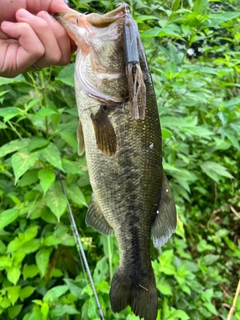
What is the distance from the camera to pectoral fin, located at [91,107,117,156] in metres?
1.03

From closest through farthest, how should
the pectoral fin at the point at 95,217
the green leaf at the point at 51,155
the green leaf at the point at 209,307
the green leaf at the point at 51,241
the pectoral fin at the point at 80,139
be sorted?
the pectoral fin at the point at 80,139
the pectoral fin at the point at 95,217
the green leaf at the point at 51,155
the green leaf at the point at 51,241
the green leaf at the point at 209,307

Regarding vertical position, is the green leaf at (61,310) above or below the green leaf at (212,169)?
above

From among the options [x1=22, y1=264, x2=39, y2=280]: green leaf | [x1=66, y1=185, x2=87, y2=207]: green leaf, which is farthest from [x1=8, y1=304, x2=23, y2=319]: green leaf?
[x1=66, y1=185, x2=87, y2=207]: green leaf

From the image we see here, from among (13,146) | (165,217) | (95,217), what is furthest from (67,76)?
(165,217)

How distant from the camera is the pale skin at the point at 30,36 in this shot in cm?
94

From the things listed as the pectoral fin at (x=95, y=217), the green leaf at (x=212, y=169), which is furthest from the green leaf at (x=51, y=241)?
the green leaf at (x=212, y=169)

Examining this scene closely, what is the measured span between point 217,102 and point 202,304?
1.32 meters

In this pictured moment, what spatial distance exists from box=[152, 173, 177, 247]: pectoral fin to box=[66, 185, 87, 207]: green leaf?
461 millimetres

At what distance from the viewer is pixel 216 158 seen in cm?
285

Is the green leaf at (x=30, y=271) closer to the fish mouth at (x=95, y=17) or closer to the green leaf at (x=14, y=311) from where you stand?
the green leaf at (x=14, y=311)

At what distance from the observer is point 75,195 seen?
1.60m

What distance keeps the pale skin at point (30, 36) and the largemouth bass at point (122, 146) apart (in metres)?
0.04

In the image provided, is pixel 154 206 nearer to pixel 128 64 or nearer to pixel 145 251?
pixel 145 251

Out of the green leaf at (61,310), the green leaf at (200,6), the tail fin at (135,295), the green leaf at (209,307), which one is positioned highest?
the green leaf at (200,6)
